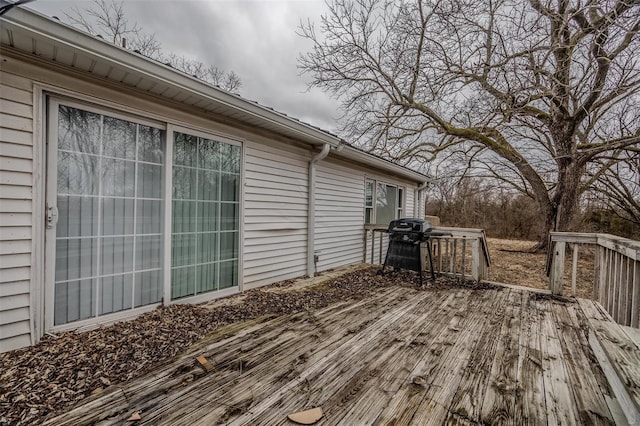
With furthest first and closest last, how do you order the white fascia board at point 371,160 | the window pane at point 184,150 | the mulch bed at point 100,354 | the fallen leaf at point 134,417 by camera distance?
1. the white fascia board at point 371,160
2. the window pane at point 184,150
3. the mulch bed at point 100,354
4. the fallen leaf at point 134,417

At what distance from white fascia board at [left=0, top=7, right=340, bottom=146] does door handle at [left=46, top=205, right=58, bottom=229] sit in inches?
49.0

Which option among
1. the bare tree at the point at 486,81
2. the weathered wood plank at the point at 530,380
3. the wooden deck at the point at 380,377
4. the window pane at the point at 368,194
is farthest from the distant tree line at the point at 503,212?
the wooden deck at the point at 380,377

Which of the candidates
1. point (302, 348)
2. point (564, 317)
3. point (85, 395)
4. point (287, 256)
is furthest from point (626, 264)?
point (85, 395)

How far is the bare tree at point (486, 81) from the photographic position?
5.37 m

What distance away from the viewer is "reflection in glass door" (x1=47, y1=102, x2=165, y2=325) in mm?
2418

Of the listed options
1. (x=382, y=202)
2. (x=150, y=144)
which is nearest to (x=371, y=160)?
(x=382, y=202)

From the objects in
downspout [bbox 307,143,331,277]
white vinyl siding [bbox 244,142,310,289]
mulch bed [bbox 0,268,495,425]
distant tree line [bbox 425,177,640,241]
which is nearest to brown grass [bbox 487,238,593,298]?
distant tree line [bbox 425,177,640,241]

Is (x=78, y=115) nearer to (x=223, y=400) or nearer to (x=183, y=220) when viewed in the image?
(x=183, y=220)

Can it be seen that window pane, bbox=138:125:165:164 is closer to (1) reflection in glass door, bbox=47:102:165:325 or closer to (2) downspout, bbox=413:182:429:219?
(1) reflection in glass door, bbox=47:102:165:325

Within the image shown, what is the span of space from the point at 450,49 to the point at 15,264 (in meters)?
8.19

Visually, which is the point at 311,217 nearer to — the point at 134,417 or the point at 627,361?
the point at 134,417

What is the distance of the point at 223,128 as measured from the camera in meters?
3.53

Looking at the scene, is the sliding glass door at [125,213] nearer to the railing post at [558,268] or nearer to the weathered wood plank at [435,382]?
the weathered wood plank at [435,382]

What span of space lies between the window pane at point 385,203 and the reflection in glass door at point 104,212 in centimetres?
517
